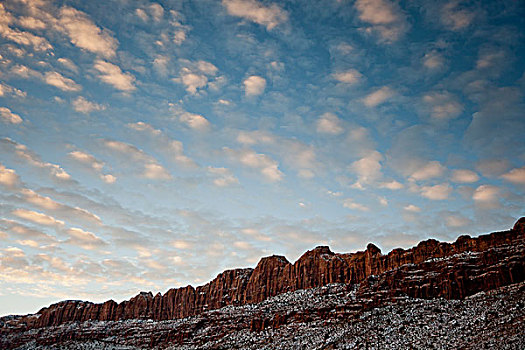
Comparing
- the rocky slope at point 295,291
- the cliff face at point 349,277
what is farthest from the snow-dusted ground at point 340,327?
the cliff face at point 349,277

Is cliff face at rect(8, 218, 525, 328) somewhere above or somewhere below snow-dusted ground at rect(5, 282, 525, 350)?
above

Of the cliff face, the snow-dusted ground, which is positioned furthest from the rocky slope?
the snow-dusted ground

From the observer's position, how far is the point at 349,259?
115m

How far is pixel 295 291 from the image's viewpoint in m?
116

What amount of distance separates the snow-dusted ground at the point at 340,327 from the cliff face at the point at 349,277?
14.9ft

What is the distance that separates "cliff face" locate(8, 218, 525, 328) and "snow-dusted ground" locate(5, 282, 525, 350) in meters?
4.54

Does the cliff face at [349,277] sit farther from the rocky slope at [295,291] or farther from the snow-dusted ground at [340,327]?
the snow-dusted ground at [340,327]

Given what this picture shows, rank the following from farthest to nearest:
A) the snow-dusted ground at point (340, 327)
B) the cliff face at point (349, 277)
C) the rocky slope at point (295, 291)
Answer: the rocky slope at point (295, 291) < the cliff face at point (349, 277) < the snow-dusted ground at point (340, 327)

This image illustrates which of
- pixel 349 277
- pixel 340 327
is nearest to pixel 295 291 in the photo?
pixel 349 277

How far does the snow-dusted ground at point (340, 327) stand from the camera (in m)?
54.5

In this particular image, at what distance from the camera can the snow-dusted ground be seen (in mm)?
54469

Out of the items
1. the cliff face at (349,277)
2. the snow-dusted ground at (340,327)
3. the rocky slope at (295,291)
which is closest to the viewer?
the snow-dusted ground at (340,327)

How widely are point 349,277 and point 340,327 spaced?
119 feet

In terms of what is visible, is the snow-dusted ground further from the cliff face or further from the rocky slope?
the cliff face
